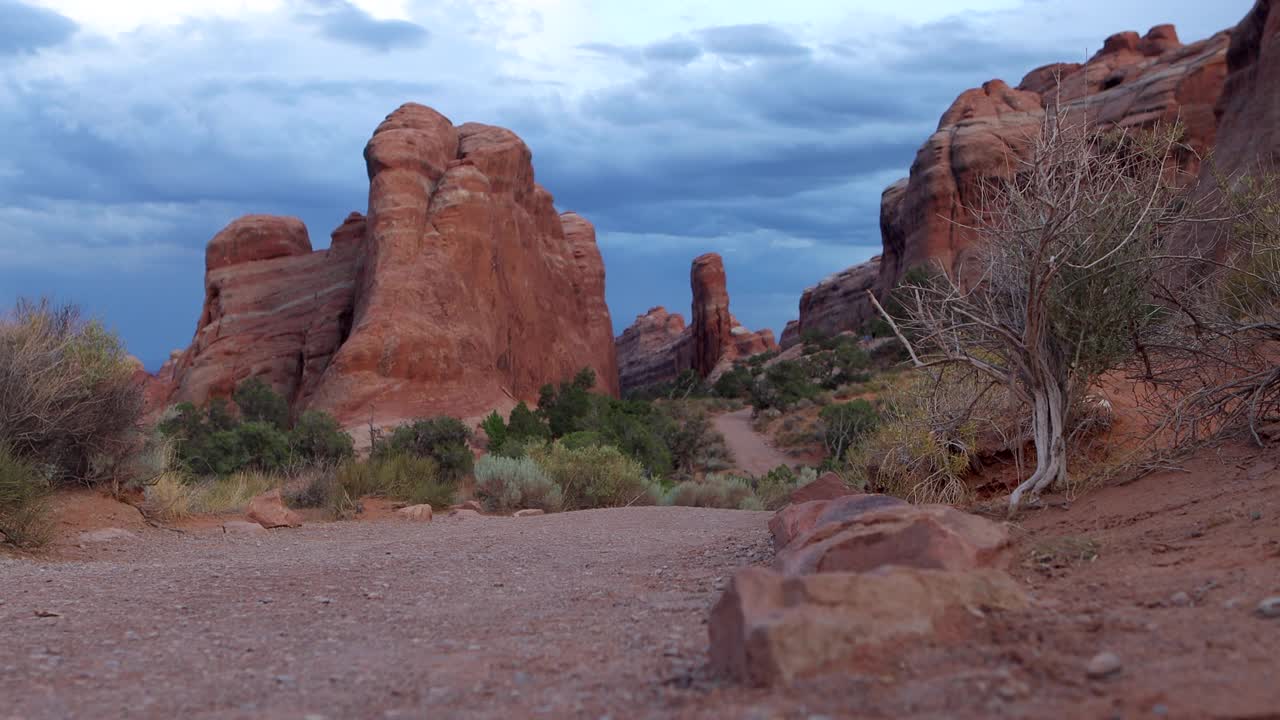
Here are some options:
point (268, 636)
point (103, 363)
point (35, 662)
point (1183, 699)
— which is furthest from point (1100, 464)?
point (103, 363)

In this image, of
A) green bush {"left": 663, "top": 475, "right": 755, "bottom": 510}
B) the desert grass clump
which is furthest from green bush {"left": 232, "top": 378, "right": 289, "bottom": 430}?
green bush {"left": 663, "top": 475, "right": 755, "bottom": 510}

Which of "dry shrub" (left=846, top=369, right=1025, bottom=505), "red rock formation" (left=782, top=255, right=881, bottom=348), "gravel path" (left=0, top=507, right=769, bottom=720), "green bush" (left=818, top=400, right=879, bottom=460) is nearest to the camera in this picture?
"gravel path" (left=0, top=507, right=769, bottom=720)

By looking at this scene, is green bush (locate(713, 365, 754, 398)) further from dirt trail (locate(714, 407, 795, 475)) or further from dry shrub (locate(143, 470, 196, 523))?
dry shrub (locate(143, 470, 196, 523))

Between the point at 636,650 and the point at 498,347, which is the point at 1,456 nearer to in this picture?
the point at 636,650

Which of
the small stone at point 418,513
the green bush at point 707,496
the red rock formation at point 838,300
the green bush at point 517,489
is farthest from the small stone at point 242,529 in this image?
Result: the red rock formation at point 838,300

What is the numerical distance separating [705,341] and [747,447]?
4587 centimetres

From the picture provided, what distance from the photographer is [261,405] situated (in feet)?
101

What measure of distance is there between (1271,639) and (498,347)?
33.3 m

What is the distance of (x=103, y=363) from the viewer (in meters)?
13.4

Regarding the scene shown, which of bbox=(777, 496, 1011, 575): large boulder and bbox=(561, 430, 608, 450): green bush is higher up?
bbox=(561, 430, 608, 450): green bush

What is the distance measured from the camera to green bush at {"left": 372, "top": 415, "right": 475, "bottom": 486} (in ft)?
66.5

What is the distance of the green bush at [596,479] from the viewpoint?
17.1 meters

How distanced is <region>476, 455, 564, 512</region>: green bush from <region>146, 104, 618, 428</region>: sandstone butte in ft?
45.6

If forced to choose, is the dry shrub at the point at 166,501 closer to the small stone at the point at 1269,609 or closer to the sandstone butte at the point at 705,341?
the small stone at the point at 1269,609
